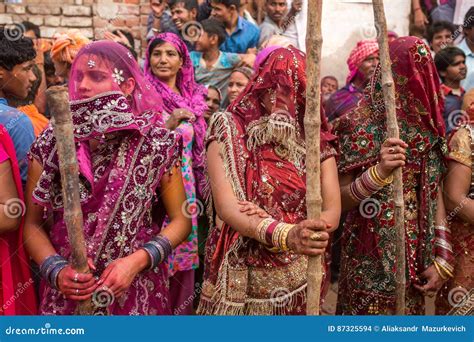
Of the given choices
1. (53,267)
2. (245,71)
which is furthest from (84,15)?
(53,267)

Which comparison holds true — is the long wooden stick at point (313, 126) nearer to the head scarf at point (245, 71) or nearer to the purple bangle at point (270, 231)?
the purple bangle at point (270, 231)

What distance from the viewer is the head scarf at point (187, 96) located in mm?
4770

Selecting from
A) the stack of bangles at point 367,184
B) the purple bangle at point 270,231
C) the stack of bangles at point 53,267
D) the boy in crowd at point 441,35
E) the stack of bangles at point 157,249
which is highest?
the boy in crowd at point 441,35

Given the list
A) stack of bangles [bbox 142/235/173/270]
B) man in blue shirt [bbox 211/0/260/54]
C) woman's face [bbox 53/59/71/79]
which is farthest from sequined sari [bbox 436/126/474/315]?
man in blue shirt [bbox 211/0/260/54]

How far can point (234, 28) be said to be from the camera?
6.48m

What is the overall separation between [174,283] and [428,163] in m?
1.72

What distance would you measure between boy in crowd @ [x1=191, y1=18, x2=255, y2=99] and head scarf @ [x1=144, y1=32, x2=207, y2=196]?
0.80 meters

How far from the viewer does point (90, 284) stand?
2795 millimetres

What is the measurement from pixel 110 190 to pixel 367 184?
1213mm

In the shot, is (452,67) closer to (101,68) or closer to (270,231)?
(270,231)

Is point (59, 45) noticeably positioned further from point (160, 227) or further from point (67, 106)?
point (67, 106)

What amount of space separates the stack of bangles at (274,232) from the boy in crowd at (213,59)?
2.95 m

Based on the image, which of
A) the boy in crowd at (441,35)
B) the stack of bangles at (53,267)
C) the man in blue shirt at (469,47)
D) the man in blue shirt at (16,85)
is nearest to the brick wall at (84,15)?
the boy in crowd at (441,35)

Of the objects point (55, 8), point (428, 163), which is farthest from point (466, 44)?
point (55, 8)
